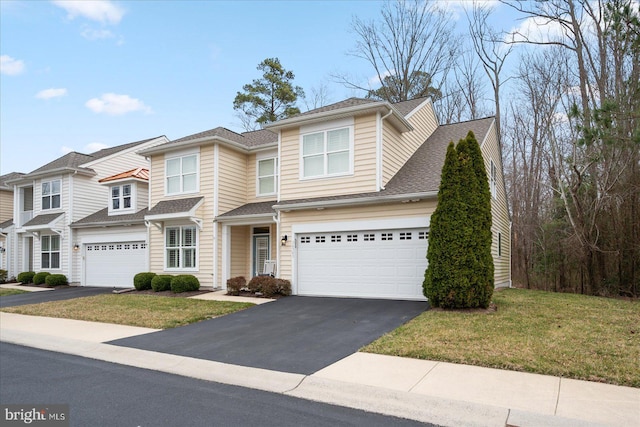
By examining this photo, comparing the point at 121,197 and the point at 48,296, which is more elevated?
the point at 121,197

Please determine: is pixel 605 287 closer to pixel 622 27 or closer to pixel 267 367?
pixel 622 27

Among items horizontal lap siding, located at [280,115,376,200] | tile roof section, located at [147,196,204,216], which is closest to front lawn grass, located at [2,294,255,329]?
tile roof section, located at [147,196,204,216]

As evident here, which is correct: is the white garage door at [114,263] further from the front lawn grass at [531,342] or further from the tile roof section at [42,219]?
the front lawn grass at [531,342]

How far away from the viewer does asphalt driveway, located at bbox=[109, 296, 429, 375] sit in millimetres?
6523

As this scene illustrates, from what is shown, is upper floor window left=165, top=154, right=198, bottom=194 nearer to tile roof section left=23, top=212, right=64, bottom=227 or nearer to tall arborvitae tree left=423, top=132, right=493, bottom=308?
tile roof section left=23, top=212, right=64, bottom=227

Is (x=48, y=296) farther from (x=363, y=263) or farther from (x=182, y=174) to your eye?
(x=363, y=263)

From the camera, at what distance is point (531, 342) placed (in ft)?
21.5

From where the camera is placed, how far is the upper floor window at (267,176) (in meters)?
16.3

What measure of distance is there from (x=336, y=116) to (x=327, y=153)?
1.18 meters

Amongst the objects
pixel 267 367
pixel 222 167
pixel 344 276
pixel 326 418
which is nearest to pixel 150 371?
pixel 267 367

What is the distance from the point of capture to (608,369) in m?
5.30

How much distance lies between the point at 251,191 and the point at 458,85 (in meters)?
16.9

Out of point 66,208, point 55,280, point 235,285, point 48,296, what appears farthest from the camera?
point 66,208

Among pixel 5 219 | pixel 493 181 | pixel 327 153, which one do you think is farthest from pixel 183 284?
pixel 5 219
